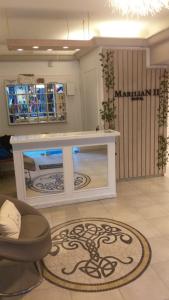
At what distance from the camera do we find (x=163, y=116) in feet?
16.3

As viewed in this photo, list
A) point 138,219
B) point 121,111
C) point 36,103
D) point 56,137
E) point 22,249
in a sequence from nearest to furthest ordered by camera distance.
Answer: point 22,249, point 138,219, point 56,137, point 121,111, point 36,103

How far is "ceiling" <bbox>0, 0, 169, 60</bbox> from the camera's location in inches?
143

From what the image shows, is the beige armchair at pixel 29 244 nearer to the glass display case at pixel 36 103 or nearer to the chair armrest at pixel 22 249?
the chair armrest at pixel 22 249

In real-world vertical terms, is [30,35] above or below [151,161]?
above

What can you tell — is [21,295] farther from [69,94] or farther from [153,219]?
[69,94]

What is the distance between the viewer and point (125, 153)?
16.4 ft

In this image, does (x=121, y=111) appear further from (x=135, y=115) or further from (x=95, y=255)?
(x=95, y=255)

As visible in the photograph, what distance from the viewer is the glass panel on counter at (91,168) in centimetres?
414

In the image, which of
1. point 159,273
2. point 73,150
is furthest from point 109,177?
point 159,273

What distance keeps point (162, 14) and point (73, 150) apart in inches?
103

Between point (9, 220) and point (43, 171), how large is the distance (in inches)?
73.5

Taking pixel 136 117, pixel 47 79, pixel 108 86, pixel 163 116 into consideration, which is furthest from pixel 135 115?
pixel 47 79

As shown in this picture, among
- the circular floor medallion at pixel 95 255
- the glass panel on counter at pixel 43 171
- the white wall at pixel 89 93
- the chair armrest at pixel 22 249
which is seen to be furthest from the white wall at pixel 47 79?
the chair armrest at pixel 22 249

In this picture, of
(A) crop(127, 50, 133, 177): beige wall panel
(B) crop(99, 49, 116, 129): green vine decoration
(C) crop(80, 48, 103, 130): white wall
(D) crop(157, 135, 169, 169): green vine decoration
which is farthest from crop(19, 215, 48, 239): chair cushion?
(C) crop(80, 48, 103, 130): white wall
